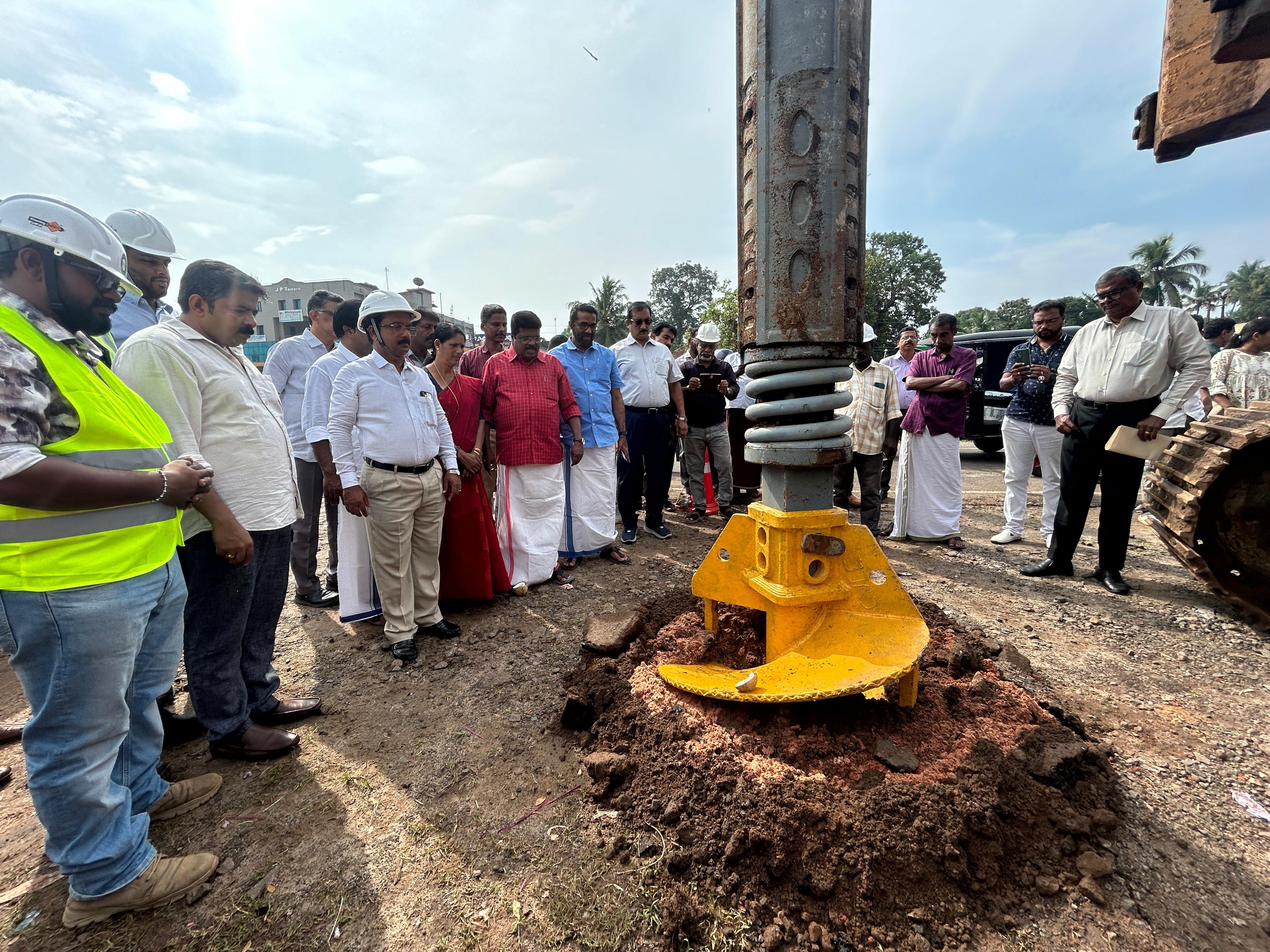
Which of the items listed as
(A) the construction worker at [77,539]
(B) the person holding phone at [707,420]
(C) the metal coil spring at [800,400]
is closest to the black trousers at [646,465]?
(B) the person holding phone at [707,420]

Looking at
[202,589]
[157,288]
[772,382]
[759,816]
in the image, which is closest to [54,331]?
[202,589]

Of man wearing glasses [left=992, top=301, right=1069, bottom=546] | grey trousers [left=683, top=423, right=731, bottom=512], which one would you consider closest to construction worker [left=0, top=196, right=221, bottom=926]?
grey trousers [left=683, top=423, right=731, bottom=512]

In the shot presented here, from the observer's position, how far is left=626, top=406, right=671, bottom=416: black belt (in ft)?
17.0

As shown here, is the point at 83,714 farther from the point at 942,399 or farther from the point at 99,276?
the point at 942,399

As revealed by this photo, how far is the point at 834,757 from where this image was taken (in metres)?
1.80

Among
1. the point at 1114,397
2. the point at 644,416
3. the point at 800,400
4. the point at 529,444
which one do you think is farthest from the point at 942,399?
the point at 800,400

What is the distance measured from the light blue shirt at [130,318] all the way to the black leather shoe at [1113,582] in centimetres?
598

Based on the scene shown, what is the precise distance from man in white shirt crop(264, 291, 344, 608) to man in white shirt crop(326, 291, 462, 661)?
893 millimetres

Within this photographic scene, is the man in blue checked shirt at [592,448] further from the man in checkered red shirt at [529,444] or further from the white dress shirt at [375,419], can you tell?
the white dress shirt at [375,419]

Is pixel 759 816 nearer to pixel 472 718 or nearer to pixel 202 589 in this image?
pixel 472 718

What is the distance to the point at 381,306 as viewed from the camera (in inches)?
119

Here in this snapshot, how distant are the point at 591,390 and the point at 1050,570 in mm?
3739

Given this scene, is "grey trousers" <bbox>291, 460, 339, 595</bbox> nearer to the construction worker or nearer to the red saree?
the red saree

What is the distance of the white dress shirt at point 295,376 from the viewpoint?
3834 mm
